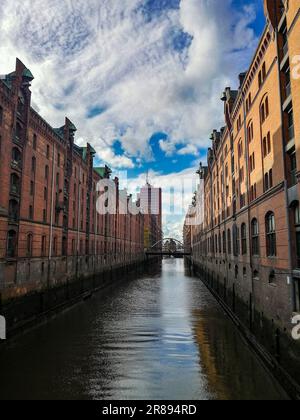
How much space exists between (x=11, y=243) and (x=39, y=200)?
6356 mm

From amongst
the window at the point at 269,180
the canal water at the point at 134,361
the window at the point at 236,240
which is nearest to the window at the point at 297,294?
the canal water at the point at 134,361

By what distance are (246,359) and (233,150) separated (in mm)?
20127

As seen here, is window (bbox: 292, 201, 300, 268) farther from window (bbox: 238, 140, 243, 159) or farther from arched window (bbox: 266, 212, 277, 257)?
window (bbox: 238, 140, 243, 159)

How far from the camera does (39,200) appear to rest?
2917 centimetres

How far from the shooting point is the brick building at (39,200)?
2308cm

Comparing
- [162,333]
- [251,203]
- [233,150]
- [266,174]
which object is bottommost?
[162,333]

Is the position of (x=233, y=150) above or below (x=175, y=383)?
above

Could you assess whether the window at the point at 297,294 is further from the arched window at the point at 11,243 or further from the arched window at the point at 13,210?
the arched window at the point at 13,210

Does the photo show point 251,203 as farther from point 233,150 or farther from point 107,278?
point 107,278

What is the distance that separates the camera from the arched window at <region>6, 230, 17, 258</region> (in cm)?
2351

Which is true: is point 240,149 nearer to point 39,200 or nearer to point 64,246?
point 39,200
